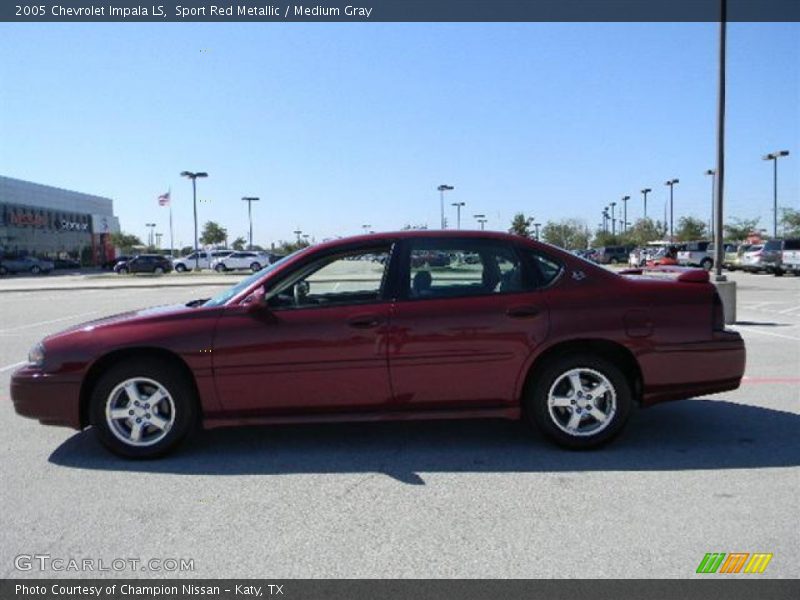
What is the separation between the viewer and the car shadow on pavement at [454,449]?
185 inches

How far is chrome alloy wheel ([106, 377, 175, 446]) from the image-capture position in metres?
4.81

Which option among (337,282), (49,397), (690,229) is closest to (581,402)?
(337,282)

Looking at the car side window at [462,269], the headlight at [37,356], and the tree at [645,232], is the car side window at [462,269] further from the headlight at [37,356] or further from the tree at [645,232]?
the tree at [645,232]

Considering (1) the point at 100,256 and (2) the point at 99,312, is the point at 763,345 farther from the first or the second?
(1) the point at 100,256

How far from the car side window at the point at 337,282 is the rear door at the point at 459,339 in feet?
0.62

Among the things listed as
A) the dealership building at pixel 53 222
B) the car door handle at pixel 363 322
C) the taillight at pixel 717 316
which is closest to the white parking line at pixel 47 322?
the car door handle at pixel 363 322

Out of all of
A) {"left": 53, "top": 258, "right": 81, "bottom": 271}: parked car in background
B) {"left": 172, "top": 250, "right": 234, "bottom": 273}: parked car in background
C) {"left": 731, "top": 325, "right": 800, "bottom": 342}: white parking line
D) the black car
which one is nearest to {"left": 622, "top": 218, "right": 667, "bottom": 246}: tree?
{"left": 172, "top": 250, "right": 234, "bottom": 273}: parked car in background

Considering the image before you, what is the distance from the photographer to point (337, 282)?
5152mm

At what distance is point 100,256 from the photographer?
77312 mm

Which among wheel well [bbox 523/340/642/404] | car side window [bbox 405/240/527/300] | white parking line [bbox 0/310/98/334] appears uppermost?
car side window [bbox 405/240/527/300]

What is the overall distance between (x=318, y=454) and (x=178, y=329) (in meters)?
Result: 1.31

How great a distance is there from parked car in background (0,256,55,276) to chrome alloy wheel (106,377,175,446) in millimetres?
57556

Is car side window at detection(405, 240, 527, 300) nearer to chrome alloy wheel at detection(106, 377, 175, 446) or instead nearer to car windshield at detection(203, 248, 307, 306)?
car windshield at detection(203, 248, 307, 306)

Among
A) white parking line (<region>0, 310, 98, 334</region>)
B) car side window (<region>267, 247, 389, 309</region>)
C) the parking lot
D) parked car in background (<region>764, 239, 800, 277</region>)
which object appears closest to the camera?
the parking lot
